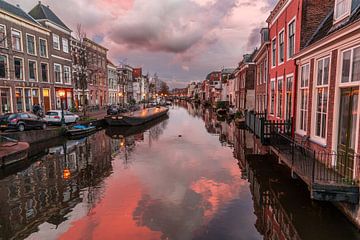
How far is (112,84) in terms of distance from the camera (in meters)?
58.5

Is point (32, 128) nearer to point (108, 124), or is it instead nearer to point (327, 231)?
point (108, 124)

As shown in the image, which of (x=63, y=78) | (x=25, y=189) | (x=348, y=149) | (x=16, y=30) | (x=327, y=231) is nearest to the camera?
(x=327, y=231)

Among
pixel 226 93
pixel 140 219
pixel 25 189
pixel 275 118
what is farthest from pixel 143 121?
pixel 226 93

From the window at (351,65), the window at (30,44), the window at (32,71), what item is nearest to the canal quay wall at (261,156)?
the window at (351,65)

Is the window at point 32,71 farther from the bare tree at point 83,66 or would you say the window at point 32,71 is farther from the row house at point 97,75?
the row house at point 97,75

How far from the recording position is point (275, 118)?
1593 centimetres

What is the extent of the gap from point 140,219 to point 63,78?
34262 mm

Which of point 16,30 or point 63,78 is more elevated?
point 16,30

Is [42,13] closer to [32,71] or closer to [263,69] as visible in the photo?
[32,71]

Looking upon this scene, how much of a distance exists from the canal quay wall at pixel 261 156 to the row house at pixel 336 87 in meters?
0.90

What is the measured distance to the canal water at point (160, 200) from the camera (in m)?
6.72

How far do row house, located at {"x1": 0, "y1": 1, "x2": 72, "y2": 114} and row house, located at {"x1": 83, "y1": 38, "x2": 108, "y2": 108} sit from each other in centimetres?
744

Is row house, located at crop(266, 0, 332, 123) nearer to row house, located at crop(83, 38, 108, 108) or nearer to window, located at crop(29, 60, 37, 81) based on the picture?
window, located at crop(29, 60, 37, 81)

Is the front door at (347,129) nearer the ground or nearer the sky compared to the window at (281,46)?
nearer the ground
